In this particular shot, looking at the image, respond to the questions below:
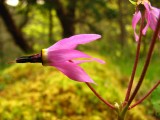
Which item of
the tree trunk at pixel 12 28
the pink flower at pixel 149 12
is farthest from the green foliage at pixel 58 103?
the tree trunk at pixel 12 28

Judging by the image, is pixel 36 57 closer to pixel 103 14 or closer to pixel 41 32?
pixel 103 14

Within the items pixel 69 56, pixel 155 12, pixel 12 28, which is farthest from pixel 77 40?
pixel 12 28

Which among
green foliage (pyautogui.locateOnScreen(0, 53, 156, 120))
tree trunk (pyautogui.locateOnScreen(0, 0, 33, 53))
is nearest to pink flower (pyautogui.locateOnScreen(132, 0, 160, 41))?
green foliage (pyautogui.locateOnScreen(0, 53, 156, 120))

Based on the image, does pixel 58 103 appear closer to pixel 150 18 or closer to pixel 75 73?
pixel 150 18

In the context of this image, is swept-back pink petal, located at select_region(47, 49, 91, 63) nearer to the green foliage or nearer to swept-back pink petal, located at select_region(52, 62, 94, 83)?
swept-back pink petal, located at select_region(52, 62, 94, 83)

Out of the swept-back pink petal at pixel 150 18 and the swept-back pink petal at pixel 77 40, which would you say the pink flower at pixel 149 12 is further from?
the swept-back pink petal at pixel 77 40

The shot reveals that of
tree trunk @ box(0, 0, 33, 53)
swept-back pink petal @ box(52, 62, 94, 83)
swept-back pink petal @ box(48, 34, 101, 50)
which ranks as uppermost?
swept-back pink petal @ box(48, 34, 101, 50)

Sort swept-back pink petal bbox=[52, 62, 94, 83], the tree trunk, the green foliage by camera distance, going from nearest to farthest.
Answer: swept-back pink petal bbox=[52, 62, 94, 83]
the green foliage
the tree trunk

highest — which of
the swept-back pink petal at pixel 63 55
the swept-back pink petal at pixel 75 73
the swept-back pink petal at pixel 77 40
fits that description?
the swept-back pink petal at pixel 77 40
